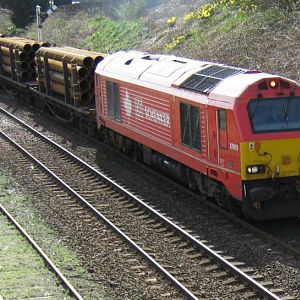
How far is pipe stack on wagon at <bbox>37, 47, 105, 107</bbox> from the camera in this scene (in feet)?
77.3

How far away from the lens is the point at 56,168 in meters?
19.7

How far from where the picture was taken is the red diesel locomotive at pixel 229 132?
13.0m

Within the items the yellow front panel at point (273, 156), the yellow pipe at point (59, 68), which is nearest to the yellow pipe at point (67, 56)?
the yellow pipe at point (59, 68)

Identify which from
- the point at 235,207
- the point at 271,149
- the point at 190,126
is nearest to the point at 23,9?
the point at 190,126

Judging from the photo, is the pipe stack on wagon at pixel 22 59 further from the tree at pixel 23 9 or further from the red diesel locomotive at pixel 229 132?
the tree at pixel 23 9

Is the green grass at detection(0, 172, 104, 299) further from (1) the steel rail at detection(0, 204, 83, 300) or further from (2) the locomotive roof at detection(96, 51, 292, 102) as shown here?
(2) the locomotive roof at detection(96, 51, 292, 102)

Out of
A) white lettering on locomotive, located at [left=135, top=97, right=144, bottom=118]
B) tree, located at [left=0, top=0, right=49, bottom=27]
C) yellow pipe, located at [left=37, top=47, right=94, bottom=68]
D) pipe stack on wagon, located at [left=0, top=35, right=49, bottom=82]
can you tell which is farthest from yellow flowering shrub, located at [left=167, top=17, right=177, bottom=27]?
tree, located at [left=0, top=0, right=49, bottom=27]

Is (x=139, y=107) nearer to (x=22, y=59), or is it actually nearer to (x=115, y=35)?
(x=22, y=59)

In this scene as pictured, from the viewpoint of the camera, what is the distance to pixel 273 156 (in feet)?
42.9

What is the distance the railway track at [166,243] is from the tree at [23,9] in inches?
1658

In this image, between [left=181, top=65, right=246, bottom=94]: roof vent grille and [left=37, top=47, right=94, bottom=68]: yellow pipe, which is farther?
[left=37, top=47, right=94, bottom=68]: yellow pipe

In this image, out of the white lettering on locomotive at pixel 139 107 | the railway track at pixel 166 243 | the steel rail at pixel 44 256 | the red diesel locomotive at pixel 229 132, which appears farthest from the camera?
the white lettering on locomotive at pixel 139 107

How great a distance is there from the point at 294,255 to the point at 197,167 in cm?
332

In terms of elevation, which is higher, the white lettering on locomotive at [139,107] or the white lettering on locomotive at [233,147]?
the white lettering on locomotive at [233,147]
